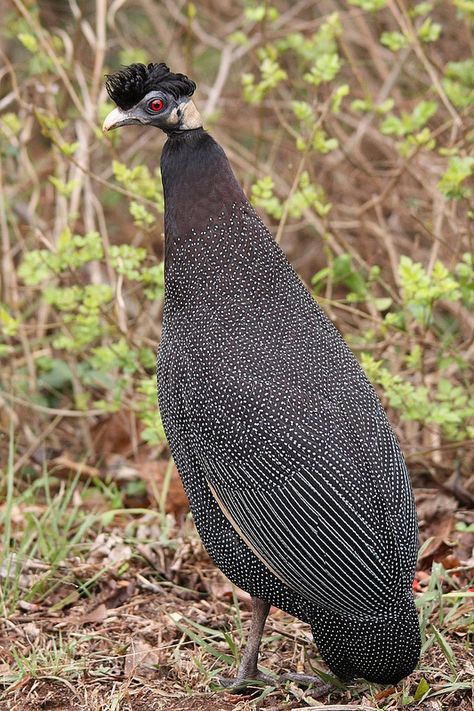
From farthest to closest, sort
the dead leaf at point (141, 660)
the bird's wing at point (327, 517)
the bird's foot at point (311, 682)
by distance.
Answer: the dead leaf at point (141, 660)
the bird's foot at point (311, 682)
the bird's wing at point (327, 517)

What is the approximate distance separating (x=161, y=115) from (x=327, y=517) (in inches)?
48.6

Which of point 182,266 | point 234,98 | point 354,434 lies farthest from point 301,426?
point 234,98

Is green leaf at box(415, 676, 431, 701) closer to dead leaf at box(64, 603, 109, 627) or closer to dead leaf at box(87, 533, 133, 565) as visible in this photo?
dead leaf at box(64, 603, 109, 627)

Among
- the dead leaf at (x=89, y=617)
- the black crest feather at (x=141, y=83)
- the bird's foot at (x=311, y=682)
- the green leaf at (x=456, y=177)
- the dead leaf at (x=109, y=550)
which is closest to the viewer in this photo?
the black crest feather at (x=141, y=83)

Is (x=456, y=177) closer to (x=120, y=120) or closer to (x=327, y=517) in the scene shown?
(x=120, y=120)

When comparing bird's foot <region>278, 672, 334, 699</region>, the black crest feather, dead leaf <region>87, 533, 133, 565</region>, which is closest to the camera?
the black crest feather

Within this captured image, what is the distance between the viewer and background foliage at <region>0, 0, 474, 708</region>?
4.17 m

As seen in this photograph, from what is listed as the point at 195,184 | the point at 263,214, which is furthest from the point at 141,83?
the point at 263,214

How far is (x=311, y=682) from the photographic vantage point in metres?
3.15

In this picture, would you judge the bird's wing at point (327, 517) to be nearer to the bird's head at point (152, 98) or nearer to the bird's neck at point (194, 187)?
the bird's neck at point (194, 187)

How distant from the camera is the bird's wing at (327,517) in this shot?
2.71m

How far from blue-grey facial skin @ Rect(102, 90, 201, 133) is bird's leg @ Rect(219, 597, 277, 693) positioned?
1.45 metres

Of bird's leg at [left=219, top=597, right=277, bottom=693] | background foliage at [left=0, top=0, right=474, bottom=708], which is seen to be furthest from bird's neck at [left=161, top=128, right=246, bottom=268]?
bird's leg at [left=219, top=597, right=277, bottom=693]

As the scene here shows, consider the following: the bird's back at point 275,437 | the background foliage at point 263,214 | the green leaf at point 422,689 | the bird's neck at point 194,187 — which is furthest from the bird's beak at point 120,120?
the green leaf at point 422,689
